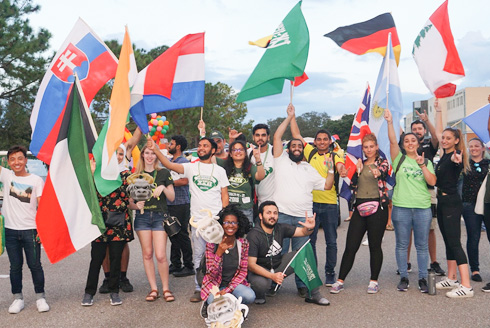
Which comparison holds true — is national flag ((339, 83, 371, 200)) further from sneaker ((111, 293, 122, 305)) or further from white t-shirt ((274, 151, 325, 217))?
sneaker ((111, 293, 122, 305))

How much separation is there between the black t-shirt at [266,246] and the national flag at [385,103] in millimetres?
1847

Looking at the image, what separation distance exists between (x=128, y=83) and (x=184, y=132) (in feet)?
82.1

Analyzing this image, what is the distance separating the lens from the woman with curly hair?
6.23 meters

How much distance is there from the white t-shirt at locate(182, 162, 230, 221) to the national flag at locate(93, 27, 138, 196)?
89cm

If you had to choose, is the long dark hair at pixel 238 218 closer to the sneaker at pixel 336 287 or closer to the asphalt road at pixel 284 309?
the asphalt road at pixel 284 309

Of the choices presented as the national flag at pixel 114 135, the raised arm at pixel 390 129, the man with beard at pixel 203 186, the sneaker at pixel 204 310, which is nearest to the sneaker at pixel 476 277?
the raised arm at pixel 390 129

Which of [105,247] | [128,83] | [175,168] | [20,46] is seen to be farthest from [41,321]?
[20,46]

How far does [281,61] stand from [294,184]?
4.92 ft

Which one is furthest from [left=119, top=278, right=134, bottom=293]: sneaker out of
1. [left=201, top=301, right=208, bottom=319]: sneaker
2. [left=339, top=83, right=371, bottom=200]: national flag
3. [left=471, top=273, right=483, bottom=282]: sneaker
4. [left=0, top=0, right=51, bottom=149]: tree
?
[left=0, top=0, right=51, bottom=149]: tree

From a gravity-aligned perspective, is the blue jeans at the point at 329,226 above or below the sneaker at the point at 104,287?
above

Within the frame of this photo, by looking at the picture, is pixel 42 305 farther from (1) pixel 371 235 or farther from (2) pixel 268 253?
(1) pixel 371 235

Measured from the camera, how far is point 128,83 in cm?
578

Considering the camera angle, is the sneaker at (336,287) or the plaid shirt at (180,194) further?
the plaid shirt at (180,194)

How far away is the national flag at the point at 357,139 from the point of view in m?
6.85
